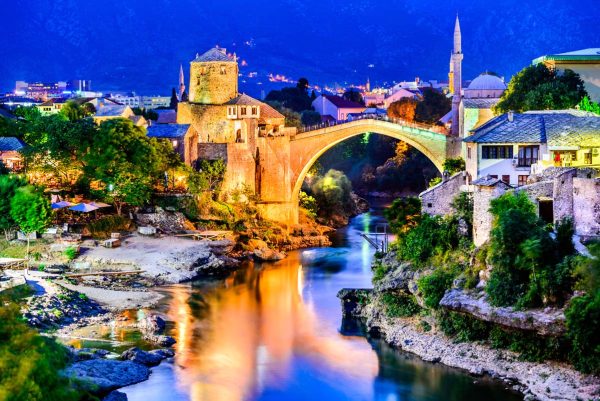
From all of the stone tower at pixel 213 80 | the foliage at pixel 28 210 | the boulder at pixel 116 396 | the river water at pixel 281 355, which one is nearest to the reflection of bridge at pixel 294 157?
the stone tower at pixel 213 80

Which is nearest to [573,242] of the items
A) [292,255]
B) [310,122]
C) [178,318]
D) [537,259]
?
[537,259]

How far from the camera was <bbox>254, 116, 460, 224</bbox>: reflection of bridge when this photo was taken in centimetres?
6481

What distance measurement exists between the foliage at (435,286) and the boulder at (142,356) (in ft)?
31.1

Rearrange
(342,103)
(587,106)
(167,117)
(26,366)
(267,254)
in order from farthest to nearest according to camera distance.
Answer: (342,103)
(167,117)
(267,254)
(587,106)
(26,366)

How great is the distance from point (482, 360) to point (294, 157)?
3437cm

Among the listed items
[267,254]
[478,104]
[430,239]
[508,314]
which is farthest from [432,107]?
[508,314]

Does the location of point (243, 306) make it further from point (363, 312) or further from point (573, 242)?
point (573, 242)

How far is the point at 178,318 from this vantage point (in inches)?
1700

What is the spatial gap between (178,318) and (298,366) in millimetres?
8122

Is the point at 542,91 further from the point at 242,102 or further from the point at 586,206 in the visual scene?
the point at 586,206

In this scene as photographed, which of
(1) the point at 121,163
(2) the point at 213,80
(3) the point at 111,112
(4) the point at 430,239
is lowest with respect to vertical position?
(4) the point at 430,239

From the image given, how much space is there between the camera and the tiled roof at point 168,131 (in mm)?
63844

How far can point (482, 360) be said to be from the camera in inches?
1331

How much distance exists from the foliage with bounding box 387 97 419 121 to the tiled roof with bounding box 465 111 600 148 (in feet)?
161
